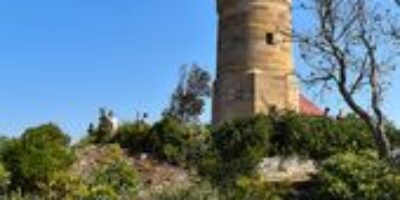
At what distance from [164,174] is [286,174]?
365 cm

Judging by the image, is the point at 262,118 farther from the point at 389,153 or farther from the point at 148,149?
the point at 389,153

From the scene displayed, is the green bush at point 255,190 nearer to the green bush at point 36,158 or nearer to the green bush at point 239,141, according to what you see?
the green bush at point 239,141

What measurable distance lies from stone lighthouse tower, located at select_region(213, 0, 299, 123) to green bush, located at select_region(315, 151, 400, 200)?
44.6ft

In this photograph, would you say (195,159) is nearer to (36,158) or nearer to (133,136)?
(133,136)

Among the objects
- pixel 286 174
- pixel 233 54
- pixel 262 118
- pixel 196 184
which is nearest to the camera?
pixel 196 184

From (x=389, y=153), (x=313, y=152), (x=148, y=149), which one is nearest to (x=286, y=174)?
(x=313, y=152)

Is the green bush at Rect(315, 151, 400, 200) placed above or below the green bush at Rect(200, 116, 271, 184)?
below

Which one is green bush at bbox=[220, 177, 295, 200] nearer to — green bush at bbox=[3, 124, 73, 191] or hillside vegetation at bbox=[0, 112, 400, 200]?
hillside vegetation at bbox=[0, 112, 400, 200]

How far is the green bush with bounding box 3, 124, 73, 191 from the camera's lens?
31312 millimetres

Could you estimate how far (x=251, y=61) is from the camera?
42438 mm

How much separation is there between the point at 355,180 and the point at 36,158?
31.2 ft

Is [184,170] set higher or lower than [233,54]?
lower

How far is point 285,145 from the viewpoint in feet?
113

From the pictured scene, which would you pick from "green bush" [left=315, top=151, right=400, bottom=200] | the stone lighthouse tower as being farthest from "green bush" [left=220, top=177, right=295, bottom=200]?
the stone lighthouse tower
